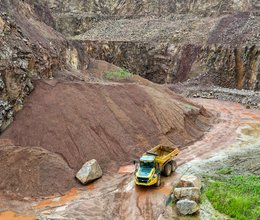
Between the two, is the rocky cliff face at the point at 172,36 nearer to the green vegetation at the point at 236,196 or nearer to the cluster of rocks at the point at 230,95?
the cluster of rocks at the point at 230,95

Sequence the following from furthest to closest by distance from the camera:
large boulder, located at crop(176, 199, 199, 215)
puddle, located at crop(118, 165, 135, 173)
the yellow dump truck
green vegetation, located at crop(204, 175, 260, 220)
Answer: puddle, located at crop(118, 165, 135, 173)
the yellow dump truck
large boulder, located at crop(176, 199, 199, 215)
green vegetation, located at crop(204, 175, 260, 220)

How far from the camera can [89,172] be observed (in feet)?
52.3

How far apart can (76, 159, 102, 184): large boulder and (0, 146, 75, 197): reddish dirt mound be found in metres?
0.46

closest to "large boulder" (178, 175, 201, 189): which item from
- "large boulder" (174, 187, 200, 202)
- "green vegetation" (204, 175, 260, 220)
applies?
"green vegetation" (204, 175, 260, 220)

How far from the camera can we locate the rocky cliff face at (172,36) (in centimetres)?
4019

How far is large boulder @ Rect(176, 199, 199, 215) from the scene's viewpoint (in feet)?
39.4

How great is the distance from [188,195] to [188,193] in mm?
79

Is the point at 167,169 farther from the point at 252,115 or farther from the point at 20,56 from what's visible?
the point at 252,115

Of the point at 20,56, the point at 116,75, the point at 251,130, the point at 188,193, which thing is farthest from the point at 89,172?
the point at 116,75

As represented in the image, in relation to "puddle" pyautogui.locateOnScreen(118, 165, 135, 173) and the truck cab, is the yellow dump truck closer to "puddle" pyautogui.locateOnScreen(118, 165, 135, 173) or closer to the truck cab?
the truck cab

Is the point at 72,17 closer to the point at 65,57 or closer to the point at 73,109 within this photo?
the point at 65,57

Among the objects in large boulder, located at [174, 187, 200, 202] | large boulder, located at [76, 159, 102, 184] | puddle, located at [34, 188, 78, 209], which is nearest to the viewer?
large boulder, located at [174, 187, 200, 202]

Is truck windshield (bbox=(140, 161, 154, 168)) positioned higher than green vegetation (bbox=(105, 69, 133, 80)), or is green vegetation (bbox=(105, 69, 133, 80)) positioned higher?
green vegetation (bbox=(105, 69, 133, 80))

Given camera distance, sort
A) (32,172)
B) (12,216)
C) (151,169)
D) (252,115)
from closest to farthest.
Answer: (12,216) → (151,169) → (32,172) → (252,115)
